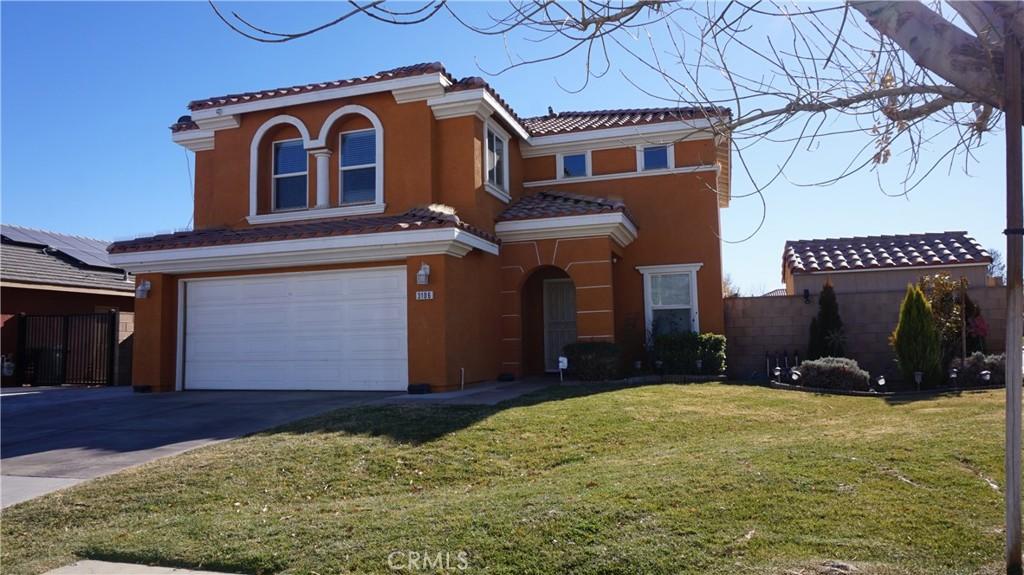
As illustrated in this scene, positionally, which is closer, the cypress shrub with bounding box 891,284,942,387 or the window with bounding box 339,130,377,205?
the cypress shrub with bounding box 891,284,942,387

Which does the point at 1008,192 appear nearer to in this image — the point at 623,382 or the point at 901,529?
the point at 901,529

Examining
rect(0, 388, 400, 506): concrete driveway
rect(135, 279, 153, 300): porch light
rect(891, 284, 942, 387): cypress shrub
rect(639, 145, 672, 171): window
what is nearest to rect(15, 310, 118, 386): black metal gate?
rect(0, 388, 400, 506): concrete driveway

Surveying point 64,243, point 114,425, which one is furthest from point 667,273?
point 64,243

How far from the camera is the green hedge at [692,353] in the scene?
49.9 ft

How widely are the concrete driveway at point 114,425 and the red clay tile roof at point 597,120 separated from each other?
8.75 metres

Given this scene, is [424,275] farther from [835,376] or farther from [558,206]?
[835,376]

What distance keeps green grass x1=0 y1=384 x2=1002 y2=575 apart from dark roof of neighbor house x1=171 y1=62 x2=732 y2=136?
244 inches

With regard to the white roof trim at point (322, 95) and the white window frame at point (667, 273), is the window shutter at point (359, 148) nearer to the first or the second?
the white roof trim at point (322, 95)

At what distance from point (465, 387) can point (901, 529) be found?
30.8ft

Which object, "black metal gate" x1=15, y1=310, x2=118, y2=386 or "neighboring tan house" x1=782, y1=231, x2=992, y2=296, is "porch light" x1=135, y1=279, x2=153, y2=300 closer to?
"black metal gate" x1=15, y1=310, x2=118, y2=386

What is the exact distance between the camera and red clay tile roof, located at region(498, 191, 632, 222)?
14.8 metres

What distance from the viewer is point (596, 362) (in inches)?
560

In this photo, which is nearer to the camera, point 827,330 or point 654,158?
point 827,330

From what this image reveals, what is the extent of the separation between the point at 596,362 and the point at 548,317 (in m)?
3.50
